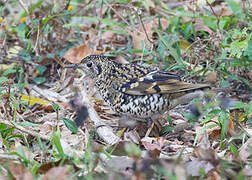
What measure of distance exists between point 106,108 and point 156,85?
1.13m

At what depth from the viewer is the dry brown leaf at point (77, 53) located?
6.81 metres

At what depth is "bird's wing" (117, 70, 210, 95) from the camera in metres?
5.07

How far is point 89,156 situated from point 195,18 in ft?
13.4

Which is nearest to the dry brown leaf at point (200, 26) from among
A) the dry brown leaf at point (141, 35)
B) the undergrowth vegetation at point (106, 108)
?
the undergrowth vegetation at point (106, 108)

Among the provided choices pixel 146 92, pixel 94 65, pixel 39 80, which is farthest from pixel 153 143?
pixel 39 80

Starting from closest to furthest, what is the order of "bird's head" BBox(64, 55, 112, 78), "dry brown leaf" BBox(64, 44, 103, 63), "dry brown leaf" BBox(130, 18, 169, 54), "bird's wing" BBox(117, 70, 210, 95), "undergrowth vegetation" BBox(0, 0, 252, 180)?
"undergrowth vegetation" BBox(0, 0, 252, 180) → "bird's wing" BBox(117, 70, 210, 95) → "bird's head" BBox(64, 55, 112, 78) → "dry brown leaf" BBox(64, 44, 103, 63) → "dry brown leaf" BBox(130, 18, 169, 54)

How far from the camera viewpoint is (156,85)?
16.9 ft

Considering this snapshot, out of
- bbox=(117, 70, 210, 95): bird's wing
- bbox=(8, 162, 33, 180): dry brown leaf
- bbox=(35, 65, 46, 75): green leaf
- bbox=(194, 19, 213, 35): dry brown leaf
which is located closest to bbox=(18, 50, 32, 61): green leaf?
bbox=(35, 65, 46, 75): green leaf

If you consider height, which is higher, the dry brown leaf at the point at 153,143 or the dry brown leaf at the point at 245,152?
the dry brown leaf at the point at 245,152

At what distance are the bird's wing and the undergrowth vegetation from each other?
35cm

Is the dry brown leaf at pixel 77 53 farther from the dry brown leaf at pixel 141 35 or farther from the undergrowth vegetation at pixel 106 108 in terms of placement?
the dry brown leaf at pixel 141 35

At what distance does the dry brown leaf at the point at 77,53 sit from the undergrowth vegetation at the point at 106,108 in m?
0.01

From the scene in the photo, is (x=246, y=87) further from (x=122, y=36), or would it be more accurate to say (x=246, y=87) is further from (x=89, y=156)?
(x=89, y=156)

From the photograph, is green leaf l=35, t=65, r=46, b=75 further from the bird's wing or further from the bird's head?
the bird's wing
